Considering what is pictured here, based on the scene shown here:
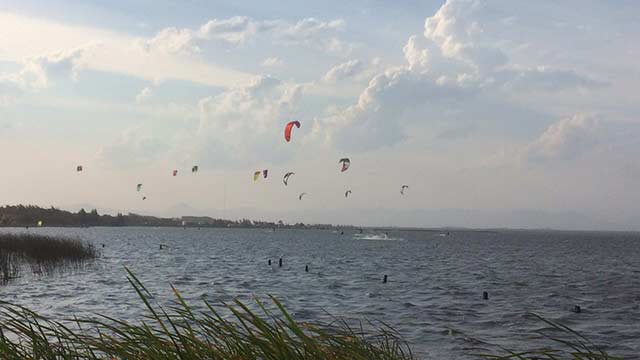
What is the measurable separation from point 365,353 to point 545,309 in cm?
2930

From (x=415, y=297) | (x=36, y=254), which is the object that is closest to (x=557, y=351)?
(x=415, y=297)

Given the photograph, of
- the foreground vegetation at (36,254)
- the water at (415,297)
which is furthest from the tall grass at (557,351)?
the foreground vegetation at (36,254)

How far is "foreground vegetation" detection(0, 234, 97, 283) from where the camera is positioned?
42812mm

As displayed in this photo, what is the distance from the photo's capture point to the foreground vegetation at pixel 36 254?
4281 cm

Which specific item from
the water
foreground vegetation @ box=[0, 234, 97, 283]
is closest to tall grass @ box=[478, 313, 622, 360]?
the water

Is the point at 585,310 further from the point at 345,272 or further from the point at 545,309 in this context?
the point at 345,272

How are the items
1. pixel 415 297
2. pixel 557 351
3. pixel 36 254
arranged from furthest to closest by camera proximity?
pixel 36 254 < pixel 415 297 < pixel 557 351

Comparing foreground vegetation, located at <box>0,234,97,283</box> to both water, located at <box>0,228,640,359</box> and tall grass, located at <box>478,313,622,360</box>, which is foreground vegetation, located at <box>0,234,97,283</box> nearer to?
water, located at <box>0,228,640,359</box>

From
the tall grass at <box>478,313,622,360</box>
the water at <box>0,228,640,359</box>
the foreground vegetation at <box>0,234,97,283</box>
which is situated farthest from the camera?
the foreground vegetation at <box>0,234,97,283</box>

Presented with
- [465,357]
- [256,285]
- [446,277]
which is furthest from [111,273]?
[465,357]

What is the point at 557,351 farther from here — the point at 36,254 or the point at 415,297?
the point at 36,254

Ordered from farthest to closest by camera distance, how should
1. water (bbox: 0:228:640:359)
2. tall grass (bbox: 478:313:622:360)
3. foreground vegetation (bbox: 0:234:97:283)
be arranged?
foreground vegetation (bbox: 0:234:97:283)
water (bbox: 0:228:640:359)
tall grass (bbox: 478:313:622:360)

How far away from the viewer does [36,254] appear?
45531 millimetres

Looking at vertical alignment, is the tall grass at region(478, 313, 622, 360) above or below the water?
above
